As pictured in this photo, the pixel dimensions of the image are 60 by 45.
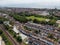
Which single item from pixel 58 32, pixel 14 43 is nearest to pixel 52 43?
pixel 14 43

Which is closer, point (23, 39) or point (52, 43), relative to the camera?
point (52, 43)

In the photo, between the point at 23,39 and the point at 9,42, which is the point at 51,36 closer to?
the point at 23,39

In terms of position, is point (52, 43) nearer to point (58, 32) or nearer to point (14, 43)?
point (14, 43)

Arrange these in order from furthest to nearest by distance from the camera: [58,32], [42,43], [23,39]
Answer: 1. [58,32]
2. [23,39]
3. [42,43]

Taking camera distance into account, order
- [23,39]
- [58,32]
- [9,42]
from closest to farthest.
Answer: [9,42]
[23,39]
[58,32]

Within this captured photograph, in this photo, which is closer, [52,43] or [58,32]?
[52,43]

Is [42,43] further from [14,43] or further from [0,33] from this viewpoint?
[0,33]

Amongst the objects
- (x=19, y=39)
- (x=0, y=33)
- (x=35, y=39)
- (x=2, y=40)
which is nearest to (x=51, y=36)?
(x=35, y=39)

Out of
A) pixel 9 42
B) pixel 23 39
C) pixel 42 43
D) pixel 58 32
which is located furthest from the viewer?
pixel 58 32

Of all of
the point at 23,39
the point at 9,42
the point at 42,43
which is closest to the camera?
the point at 42,43
